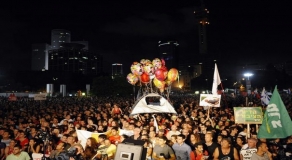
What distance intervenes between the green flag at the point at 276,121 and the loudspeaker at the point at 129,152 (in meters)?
3.36

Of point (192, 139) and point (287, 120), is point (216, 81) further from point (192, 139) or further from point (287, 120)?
point (287, 120)

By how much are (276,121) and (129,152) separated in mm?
3652

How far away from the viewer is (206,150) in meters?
6.60

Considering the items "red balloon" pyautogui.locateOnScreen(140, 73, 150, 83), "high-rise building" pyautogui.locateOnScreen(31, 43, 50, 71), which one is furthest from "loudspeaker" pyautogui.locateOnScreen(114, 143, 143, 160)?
"high-rise building" pyautogui.locateOnScreen(31, 43, 50, 71)

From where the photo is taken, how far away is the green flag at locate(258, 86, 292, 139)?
5598 millimetres

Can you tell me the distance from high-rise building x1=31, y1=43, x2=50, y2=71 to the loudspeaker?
200606 mm

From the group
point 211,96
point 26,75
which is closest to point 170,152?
point 211,96

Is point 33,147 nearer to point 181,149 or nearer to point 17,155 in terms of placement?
point 17,155

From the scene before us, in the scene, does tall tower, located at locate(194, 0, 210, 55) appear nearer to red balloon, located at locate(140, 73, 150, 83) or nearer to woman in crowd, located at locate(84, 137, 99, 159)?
red balloon, located at locate(140, 73, 150, 83)

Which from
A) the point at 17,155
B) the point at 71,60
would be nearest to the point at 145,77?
the point at 17,155

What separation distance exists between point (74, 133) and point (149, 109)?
4.29 meters

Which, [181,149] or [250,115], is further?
[250,115]

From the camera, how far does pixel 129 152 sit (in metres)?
3.68

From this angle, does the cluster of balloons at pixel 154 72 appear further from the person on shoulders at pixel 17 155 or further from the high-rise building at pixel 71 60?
the high-rise building at pixel 71 60
